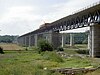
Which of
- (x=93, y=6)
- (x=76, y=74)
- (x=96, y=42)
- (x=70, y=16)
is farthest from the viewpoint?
(x=70, y=16)

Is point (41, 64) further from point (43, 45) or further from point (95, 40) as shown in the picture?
point (43, 45)

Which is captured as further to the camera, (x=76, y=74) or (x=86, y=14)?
(x=86, y=14)

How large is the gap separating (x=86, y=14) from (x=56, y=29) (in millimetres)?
42359

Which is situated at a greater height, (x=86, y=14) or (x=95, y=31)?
(x=86, y=14)

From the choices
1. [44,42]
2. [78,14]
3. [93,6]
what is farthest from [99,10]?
[44,42]

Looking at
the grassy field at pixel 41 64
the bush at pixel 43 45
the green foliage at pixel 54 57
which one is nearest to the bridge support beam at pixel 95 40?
the grassy field at pixel 41 64

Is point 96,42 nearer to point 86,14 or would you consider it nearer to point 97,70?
point 86,14

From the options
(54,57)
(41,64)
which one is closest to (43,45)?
(54,57)

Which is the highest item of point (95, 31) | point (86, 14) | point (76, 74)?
point (86, 14)

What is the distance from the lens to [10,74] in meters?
22.4

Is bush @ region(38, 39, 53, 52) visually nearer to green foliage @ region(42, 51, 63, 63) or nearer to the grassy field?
the grassy field

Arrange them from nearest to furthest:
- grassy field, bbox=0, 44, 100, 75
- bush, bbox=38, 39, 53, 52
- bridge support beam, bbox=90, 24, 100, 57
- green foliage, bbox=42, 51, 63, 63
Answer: grassy field, bbox=0, 44, 100, 75 < green foliage, bbox=42, 51, 63, 63 < bridge support beam, bbox=90, 24, 100, 57 < bush, bbox=38, 39, 53, 52

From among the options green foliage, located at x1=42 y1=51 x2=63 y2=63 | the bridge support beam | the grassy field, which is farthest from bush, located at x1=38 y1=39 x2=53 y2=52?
green foliage, located at x1=42 y1=51 x2=63 y2=63

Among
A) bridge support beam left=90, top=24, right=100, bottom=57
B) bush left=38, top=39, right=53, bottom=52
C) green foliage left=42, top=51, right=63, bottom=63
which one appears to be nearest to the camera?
green foliage left=42, top=51, right=63, bottom=63
